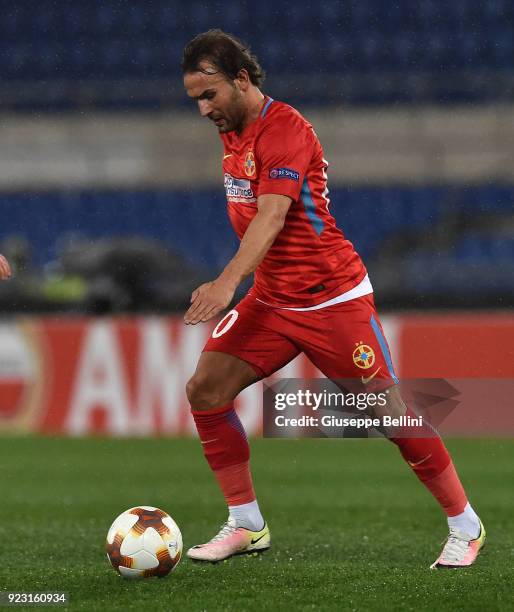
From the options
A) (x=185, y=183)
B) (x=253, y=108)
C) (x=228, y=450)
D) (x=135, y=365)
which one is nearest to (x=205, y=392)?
(x=228, y=450)

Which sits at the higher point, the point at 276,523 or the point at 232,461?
the point at 232,461

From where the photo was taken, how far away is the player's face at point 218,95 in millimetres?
3762

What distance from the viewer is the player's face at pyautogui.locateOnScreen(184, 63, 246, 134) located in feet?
12.3

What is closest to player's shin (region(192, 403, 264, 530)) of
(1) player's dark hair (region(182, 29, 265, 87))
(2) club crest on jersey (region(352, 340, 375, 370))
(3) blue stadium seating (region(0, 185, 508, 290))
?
(2) club crest on jersey (region(352, 340, 375, 370))

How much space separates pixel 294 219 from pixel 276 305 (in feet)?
1.03

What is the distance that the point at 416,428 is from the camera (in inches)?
155

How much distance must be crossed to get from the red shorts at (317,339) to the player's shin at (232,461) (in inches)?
9.5

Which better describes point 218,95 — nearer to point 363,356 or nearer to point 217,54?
point 217,54

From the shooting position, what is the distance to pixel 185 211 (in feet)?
37.4

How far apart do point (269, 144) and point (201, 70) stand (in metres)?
0.32

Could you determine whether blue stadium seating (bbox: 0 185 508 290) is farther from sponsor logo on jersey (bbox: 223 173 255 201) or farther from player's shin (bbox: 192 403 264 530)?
sponsor logo on jersey (bbox: 223 173 255 201)

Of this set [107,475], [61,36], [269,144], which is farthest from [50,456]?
[61,36]

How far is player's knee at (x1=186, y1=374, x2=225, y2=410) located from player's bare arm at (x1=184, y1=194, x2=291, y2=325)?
59 cm

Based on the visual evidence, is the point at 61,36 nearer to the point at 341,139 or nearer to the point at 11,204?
the point at 11,204
